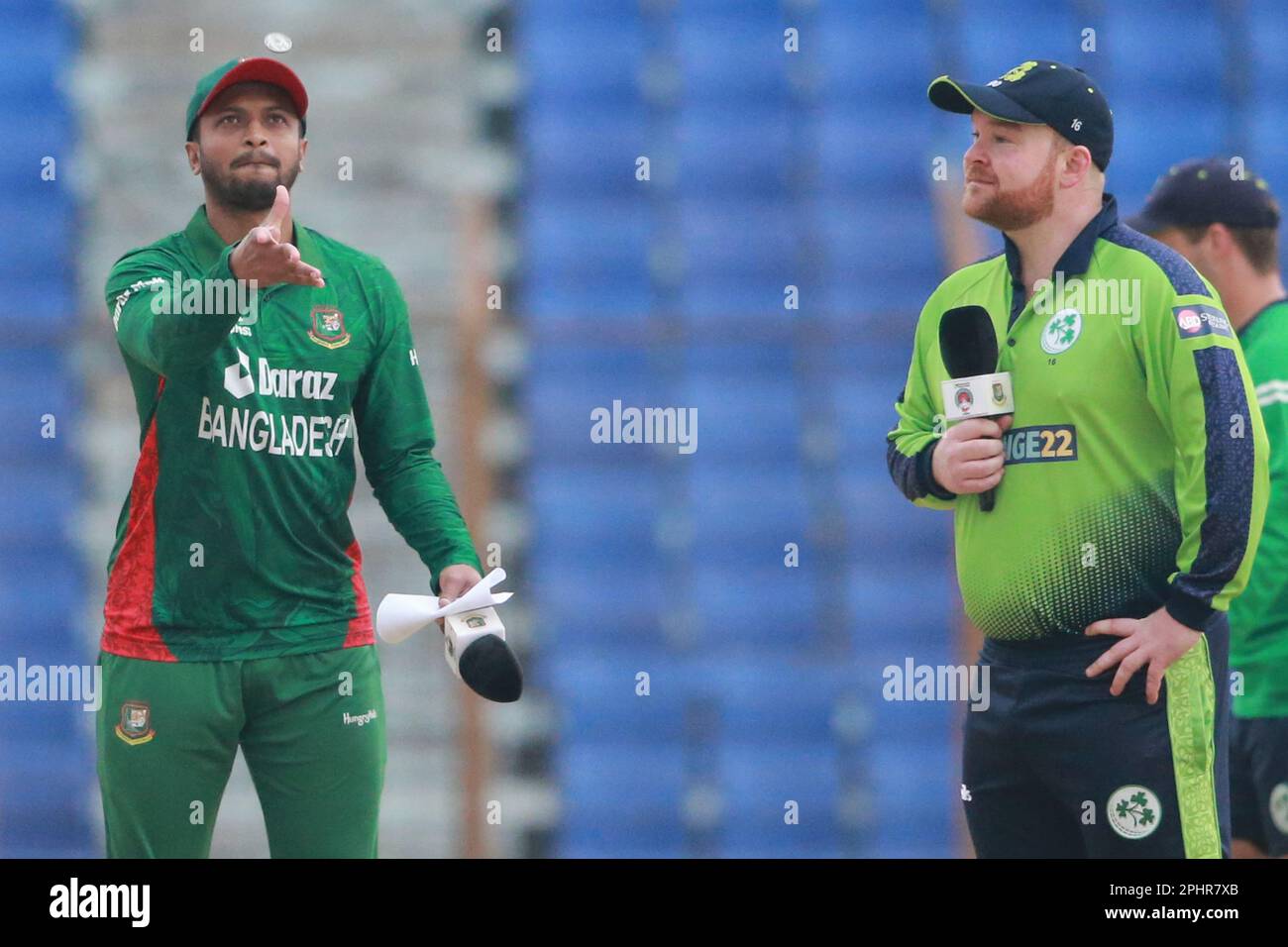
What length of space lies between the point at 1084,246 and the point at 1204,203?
0.87m

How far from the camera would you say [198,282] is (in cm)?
271

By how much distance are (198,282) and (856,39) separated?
3.60 m

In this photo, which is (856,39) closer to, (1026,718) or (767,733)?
(767,733)

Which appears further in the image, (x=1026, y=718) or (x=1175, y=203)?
(x=1175, y=203)

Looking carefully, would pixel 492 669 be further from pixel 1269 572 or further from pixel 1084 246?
pixel 1269 572

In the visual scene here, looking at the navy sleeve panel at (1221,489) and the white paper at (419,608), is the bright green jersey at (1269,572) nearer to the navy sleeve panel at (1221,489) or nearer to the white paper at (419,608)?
the navy sleeve panel at (1221,489)

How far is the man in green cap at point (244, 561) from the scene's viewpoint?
9.45 ft

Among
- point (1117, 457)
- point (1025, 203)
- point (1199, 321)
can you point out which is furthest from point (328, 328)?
point (1199, 321)

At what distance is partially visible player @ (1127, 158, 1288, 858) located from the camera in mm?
3666

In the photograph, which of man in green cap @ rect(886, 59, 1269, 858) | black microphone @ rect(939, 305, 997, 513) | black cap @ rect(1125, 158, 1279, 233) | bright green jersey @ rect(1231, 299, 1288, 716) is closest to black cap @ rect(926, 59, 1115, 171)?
man in green cap @ rect(886, 59, 1269, 858)

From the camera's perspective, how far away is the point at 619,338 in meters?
5.25

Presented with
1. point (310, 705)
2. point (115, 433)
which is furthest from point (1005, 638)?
point (115, 433)

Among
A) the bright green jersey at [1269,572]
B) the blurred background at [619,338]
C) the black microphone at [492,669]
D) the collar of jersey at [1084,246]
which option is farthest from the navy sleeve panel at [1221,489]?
the blurred background at [619,338]

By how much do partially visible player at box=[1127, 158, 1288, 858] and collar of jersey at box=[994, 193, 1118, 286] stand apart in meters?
0.73
